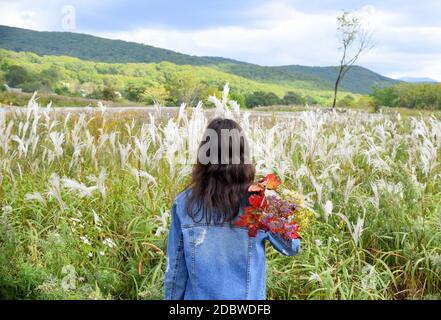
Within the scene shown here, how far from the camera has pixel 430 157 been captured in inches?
150

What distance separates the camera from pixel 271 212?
202 cm

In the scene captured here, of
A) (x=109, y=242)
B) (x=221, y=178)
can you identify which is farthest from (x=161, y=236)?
(x=221, y=178)

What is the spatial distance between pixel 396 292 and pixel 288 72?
13.8 m

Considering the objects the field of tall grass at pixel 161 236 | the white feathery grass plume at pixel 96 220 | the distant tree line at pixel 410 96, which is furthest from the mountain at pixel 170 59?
the white feathery grass plume at pixel 96 220

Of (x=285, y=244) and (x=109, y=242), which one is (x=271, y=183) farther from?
(x=109, y=242)

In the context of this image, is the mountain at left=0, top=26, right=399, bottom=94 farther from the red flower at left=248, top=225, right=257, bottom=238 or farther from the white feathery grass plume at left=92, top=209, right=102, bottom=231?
the red flower at left=248, top=225, right=257, bottom=238

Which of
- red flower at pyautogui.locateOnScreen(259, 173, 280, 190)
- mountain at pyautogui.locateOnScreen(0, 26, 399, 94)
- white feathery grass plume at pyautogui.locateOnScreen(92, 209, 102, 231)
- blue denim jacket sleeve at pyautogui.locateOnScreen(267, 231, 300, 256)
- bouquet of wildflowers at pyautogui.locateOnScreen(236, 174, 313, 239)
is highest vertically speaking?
mountain at pyautogui.locateOnScreen(0, 26, 399, 94)

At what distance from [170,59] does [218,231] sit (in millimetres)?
13303

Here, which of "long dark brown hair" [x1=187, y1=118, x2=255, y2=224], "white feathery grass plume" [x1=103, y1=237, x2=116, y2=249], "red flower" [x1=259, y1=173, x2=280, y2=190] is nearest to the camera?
"red flower" [x1=259, y1=173, x2=280, y2=190]

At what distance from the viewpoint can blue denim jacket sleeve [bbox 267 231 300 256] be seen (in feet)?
6.93

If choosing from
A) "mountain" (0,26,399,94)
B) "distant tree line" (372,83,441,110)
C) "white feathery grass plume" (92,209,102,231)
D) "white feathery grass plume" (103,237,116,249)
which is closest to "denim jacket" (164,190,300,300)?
"white feathery grass plume" (92,209,102,231)

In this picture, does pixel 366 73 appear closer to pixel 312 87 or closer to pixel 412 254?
pixel 312 87
